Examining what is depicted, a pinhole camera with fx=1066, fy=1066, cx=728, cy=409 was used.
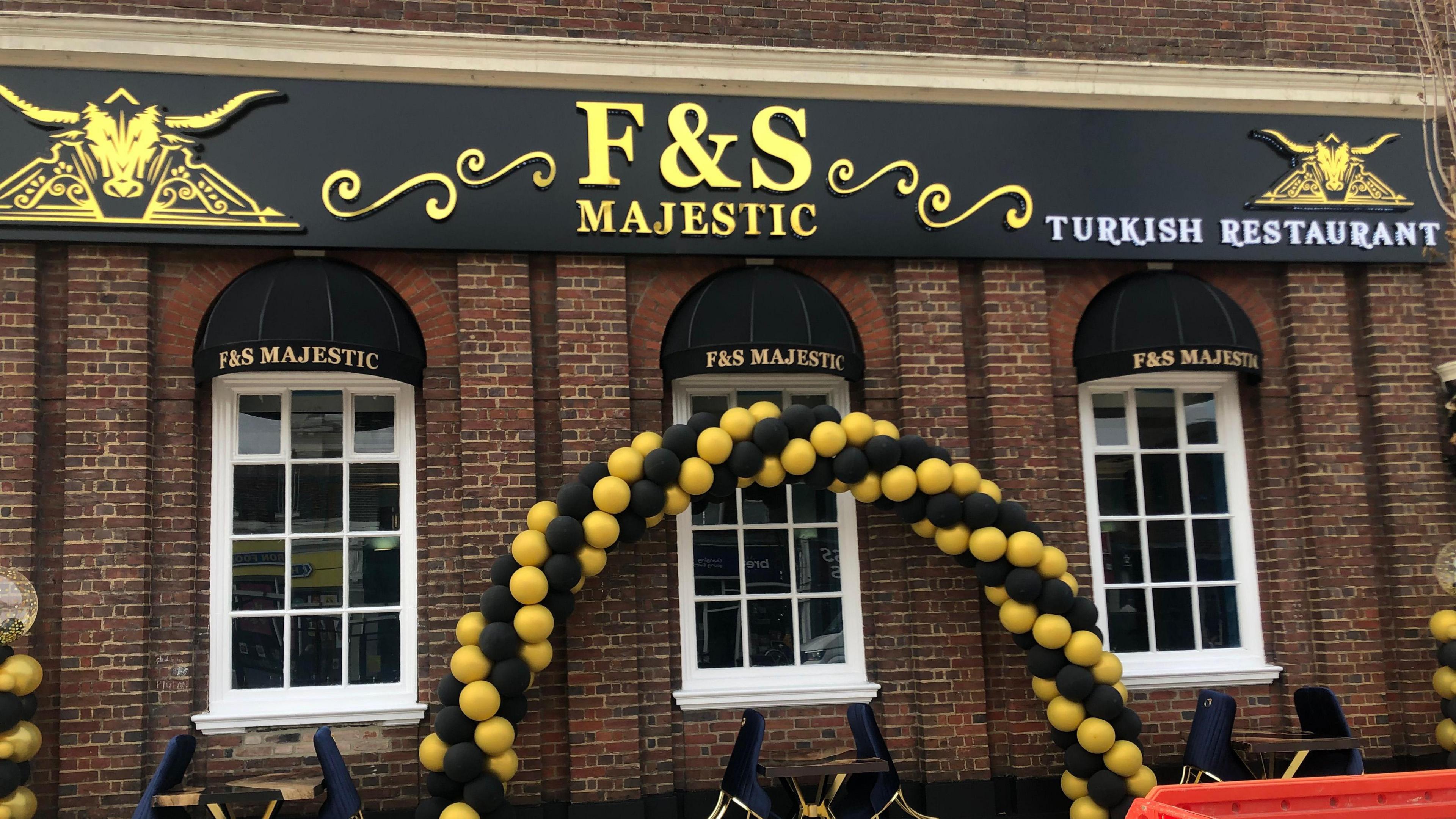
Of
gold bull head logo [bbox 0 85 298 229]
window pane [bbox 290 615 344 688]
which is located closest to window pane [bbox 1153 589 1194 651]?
window pane [bbox 290 615 344 688]

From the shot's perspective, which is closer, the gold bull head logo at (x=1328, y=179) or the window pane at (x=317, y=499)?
the window pane at (x=317, y=499)

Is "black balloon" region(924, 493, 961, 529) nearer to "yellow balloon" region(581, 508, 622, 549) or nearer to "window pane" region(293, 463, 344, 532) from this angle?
"yellow balloon" region(581, 508, 622, 549)

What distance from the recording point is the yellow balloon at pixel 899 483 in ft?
21.3

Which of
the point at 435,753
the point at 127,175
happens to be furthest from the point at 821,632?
the point at 127,175

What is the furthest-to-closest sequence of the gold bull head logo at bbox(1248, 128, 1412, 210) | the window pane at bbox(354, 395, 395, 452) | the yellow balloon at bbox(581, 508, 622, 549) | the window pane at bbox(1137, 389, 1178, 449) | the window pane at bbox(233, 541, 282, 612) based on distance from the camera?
the gold bull head logo at bbox(1248, 128, 1412, 210) < the window pane at bbox(1137, 389, 1178, 449) < the window pane at bbox(354, 395, 395, 452) < the window pane at bbox(233, 541, 282, 612) < the yellow balloon at bbox(581, 508, 622, 549)

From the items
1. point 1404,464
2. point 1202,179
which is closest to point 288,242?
point 1202,179

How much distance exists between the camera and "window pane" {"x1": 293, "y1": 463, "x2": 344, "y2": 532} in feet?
23.3

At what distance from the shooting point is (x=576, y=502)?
634 cm

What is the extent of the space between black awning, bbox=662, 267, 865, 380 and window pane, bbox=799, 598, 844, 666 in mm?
1631

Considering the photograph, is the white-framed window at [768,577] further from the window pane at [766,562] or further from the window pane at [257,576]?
the window pane at [257,576]

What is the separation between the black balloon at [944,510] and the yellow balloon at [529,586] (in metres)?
2.36

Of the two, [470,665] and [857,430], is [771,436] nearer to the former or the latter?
[857,430]

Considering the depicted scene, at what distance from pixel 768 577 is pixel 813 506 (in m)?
0.60

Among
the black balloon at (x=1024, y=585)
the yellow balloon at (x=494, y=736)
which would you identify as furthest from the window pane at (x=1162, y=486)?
the yellow balloon at (x=494, y=736)
